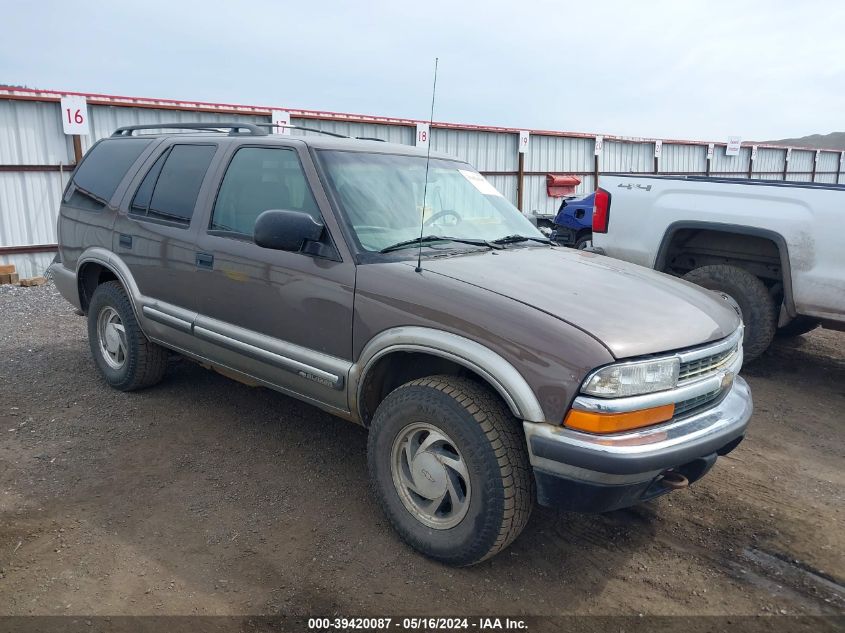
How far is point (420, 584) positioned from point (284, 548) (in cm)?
69

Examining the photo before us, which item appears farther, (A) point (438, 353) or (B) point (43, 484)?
(B) point (43, 484)

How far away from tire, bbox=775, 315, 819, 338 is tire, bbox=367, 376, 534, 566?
14.5 ft

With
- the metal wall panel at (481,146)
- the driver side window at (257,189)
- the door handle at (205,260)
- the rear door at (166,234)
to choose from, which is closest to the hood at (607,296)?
the driver side window at (257,189)

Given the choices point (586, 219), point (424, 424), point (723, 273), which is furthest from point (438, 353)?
point (586, 219)

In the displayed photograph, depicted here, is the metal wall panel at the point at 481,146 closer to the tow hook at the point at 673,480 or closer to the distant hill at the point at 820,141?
the tow hook at the point at 673,480

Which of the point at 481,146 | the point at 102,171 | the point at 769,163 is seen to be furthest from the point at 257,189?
the point at 769,163

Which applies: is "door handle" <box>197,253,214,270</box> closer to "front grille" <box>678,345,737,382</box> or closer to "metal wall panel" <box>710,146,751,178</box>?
"front grille" <box>678,345,737,382</box>

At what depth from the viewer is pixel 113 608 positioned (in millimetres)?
2701

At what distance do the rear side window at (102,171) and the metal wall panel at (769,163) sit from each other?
28.7m

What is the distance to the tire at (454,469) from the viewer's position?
2.73 meters

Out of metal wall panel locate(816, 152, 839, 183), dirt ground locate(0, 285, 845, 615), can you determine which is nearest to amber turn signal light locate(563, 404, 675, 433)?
dirt ground locate(0, 285, 845, 615)

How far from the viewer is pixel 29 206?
34.1 ft

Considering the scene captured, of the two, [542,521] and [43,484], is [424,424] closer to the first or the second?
[542,521]

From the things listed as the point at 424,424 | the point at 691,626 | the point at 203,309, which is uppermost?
the point at 203,309
